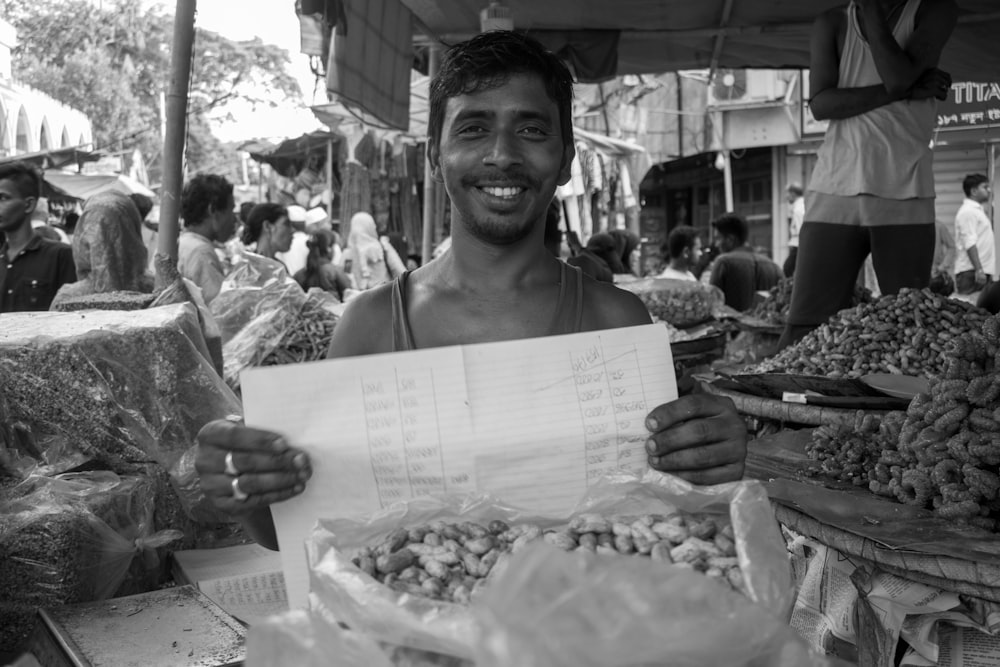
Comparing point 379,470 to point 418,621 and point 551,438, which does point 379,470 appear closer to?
point 551,438

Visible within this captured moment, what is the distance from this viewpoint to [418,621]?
0.98 meters

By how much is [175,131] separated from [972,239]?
860 centimetres

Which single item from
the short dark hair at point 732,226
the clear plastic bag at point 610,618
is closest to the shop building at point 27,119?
the short dark hair at point 732,226

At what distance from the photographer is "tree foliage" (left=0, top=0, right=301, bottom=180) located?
24.4 metres

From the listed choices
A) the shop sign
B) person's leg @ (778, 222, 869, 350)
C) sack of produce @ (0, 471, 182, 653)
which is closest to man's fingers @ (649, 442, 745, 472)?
sack of produce @ (0, 471, 182, 653)

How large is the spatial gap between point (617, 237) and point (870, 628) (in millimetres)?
7338

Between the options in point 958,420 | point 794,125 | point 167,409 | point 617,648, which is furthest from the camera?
point 794,125

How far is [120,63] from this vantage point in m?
26.6

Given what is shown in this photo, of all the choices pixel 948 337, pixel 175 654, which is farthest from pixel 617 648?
pixel 948 337

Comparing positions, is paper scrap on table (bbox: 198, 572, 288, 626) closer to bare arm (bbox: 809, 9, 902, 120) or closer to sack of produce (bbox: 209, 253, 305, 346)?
sack of produce (bbox: 209, 253, 305, 346)

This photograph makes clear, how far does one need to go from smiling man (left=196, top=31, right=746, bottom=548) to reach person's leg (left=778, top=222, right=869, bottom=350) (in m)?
2.03

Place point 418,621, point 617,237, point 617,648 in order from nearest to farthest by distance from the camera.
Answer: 1. point 617,648
2. point 418,621
3. point 617,237

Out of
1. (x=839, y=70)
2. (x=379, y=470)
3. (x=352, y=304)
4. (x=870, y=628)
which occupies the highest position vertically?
(x=839, y=70)

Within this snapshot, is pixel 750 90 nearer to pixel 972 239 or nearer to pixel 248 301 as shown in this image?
pixel 972 239
